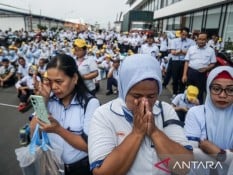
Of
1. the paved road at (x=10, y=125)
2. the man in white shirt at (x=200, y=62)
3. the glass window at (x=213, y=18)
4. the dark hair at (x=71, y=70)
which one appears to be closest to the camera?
the dark hair at (x=71, y=70)

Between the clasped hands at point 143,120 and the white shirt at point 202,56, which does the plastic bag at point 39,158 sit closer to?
the clasped hands at point 143,120

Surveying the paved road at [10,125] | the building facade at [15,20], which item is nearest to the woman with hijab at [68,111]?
the paved road at [10,125]

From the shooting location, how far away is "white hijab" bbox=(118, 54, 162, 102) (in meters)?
1.05

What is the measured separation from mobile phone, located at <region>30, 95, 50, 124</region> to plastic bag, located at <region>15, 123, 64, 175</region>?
157 millimetres

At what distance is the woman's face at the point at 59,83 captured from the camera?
1.71m

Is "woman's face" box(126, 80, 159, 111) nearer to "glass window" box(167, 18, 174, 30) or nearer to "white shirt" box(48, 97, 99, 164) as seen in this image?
"white shirt" box(48, 97, 99, 164)

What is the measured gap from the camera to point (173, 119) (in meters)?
1.20

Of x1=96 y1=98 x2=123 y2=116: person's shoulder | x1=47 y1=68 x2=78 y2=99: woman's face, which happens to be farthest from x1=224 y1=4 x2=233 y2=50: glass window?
x1=96 y1=98 x2=123 y2=116: person's shoulder

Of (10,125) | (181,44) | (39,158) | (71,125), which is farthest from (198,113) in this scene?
(181,44)

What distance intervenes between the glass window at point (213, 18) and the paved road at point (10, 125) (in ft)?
30.8

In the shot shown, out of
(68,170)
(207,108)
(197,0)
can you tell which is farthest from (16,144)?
(197,0)

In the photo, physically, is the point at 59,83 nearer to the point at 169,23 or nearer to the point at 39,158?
the point at 39,158

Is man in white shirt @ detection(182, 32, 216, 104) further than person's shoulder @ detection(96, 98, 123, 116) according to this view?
Yes

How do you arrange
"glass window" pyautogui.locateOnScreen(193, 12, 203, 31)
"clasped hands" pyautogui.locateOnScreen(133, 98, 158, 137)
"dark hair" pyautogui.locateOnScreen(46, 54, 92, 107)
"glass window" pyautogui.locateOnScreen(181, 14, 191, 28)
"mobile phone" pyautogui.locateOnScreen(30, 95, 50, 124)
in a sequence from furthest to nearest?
"glass window" pyautogui.locateOnScreen(181, 14, 191, 28) → "glass window" pyautogui.locateOnScreen(193, 12, 203, 31) → "dark hair" pyautogui.locateOnScreen(46, 54, 92, 107) → "mobile phone" pyautogui.locateOnScreen(30, 95, 50, 124) → "clasped hands" pyautogui.locateOnScreen(133, 98, 158, 137)
